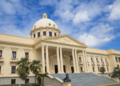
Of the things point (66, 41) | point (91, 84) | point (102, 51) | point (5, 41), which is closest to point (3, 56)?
point (5, 41)

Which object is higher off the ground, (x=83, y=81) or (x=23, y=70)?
(x=23, y=70)

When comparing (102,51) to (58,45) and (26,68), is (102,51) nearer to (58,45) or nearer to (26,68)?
(58,45)

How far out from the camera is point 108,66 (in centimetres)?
4238

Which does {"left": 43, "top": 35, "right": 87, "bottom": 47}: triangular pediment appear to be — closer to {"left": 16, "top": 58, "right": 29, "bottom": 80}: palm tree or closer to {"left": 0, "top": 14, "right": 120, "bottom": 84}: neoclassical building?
{"left": 0, "top": 14, "right": 120, "bottom": 84}: neoclassical building

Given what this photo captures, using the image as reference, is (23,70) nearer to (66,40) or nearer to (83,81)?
(83,81)

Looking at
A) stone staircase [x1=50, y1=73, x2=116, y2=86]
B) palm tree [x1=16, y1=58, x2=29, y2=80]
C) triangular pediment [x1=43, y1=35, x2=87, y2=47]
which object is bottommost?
stone staircase [x1=50, y1=73, x2=116, y2=86]

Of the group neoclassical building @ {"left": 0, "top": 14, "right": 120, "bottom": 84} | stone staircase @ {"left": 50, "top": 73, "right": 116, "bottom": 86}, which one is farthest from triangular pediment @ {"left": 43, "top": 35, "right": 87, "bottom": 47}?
stone staircase @ {"left": 50, "top": 73, "right": 116, "bottom": 86}

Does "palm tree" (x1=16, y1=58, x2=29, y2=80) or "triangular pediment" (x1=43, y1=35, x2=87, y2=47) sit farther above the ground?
"triangular pediment" (x1=43, y1=35, x2=87, y2=47)

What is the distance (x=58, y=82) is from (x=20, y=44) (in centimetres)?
1288

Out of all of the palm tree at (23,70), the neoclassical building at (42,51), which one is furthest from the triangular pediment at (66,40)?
the palm tree at (23,70)

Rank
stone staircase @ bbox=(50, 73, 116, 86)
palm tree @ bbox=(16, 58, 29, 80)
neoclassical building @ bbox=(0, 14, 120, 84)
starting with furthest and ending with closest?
neoclassical building @ bbox=(0, 14, 120, 84), stone staircase @ bbox=(50, 73, 116, 86), palm tree @ bbox=(16, 58, 29, 80)

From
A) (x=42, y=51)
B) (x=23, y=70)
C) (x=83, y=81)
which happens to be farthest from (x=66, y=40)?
(x=23, y=70)

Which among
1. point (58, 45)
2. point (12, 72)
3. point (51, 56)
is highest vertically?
point (58, 45)

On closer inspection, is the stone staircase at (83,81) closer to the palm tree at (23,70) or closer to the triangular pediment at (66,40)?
the palm tree at (23,70)
